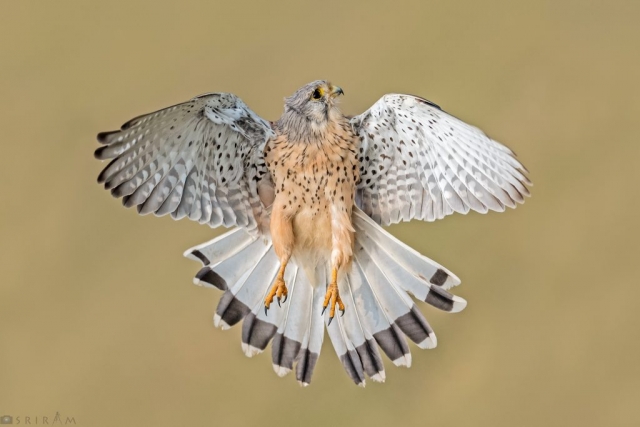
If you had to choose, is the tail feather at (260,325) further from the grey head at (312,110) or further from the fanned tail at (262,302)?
the grey head at (312,110)

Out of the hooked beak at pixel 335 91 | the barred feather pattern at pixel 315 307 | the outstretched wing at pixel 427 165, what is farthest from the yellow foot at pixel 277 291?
the hooked beak at pixel 335 91

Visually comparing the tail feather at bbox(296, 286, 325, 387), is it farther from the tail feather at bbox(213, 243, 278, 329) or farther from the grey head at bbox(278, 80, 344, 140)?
the grey head at bbox(278, 80, 344, 140)

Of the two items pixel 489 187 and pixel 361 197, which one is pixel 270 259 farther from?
pixel 489 187

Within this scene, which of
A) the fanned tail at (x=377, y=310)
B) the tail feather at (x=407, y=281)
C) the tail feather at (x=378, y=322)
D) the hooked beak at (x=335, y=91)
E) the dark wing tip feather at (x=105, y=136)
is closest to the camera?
the dark wing tip feather at (x=105, y=136)

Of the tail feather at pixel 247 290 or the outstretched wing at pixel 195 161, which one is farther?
the tail feather at pixel 247 290

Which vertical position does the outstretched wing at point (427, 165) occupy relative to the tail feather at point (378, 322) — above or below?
above

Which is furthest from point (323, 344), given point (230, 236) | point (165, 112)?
point (165, 112)

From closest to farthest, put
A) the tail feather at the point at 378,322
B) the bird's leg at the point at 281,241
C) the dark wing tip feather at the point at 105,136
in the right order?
the dark wing tip feather at the point at 105,136 < the bird's leg at the point at 281,241 < the tail feather at the point at 378,322

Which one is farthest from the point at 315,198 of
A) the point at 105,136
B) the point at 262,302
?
the point at 105,136
